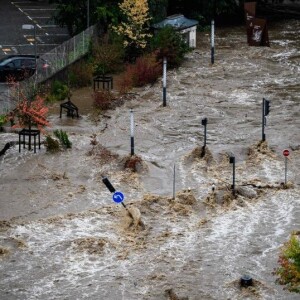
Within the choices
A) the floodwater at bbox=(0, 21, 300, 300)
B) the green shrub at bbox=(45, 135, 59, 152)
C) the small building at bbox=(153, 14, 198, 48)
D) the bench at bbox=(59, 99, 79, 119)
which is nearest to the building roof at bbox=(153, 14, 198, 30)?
the small building at bbox=(153, 14, 198, 48)

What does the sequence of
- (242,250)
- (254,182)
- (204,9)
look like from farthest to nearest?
(204,9), (254,182), (242,250)

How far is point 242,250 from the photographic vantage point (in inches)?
1014

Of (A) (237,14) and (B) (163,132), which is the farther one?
(A) (237,14)

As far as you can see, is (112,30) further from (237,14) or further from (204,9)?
(237,14)

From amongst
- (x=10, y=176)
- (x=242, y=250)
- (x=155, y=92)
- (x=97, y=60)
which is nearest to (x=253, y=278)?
(x=242, y=250)

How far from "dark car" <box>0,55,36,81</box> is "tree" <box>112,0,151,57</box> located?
5021 millimetres

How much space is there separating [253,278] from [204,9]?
108 ft

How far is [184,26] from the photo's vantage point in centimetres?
4838

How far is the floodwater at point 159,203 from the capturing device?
24.1 m

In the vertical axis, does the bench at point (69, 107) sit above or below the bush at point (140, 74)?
below

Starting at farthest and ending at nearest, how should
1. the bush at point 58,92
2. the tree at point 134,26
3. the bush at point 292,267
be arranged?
the tree at point 134,26, the bush at point 58,92, the bush at point 292,267

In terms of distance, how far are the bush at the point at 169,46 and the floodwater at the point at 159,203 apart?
9.34 feet

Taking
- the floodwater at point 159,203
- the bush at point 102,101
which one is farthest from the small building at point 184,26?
the bush at point 102,101

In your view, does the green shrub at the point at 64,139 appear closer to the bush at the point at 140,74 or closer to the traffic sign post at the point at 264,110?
the traffic sign post at the point at 264,110
